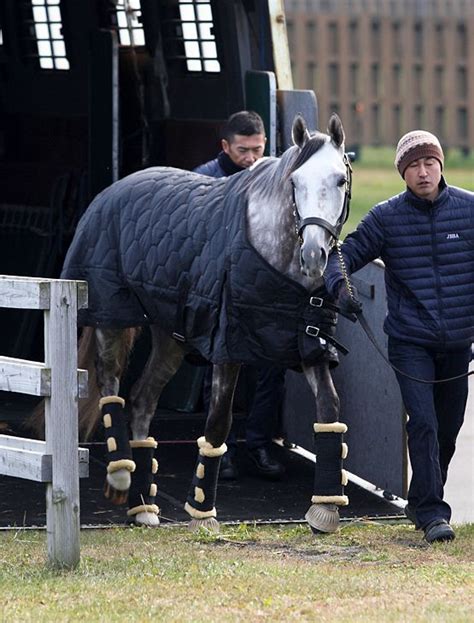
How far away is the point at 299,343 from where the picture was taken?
7555 mm

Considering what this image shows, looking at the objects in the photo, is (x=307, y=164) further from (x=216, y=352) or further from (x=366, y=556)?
(x=366, y=556)

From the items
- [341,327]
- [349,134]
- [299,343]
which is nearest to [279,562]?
[299,343]

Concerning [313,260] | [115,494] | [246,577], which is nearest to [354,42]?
[115,494]

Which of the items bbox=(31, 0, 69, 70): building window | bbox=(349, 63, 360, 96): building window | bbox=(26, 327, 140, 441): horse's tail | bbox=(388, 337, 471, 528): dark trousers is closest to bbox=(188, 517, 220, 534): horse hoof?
bbox=(388, 337, 471, 528): dark trousers

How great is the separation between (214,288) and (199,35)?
13.0 ft

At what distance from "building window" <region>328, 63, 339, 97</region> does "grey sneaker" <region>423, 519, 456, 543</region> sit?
89.2 feet

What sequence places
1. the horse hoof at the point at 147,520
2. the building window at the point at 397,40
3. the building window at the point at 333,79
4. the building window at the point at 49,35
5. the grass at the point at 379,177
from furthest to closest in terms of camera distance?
the building window at the point at 397,40 < the building window at the point at 333,79 < the grass at the point at 379,177 < the building window at the point at 49,35 < the horse hoof at the point at 147,520

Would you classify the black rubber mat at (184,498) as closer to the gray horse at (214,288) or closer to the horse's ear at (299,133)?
the gray horse at (214,288)

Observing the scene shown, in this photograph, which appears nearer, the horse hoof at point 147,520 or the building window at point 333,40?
the horse hoof at point 147,520

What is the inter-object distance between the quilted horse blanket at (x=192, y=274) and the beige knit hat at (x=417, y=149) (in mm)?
706

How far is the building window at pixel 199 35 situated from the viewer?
11.3m

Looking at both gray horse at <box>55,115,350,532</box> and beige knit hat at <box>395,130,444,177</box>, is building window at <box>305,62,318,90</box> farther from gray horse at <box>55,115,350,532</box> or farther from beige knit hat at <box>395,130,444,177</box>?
beige knit hat at <box>395,130,444,177</box>

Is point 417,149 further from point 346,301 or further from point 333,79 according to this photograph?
point 333,79

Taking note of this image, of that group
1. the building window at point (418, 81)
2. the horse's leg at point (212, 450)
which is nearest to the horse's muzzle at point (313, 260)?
the horse's leg at point (212, 450)
